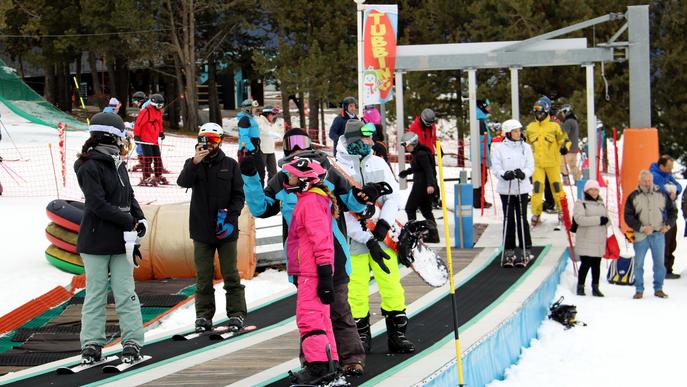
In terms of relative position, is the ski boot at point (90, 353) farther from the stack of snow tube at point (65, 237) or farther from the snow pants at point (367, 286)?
the stack of snow tube at point (65, 237)

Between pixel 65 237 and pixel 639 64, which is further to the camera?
pixel 639 64

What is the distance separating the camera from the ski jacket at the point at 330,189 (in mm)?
7570

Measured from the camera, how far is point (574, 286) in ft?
45.2

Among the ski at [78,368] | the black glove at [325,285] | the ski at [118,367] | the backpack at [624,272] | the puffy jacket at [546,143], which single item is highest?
the puffy jacket at [546,143]

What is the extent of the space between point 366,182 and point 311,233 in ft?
4.63

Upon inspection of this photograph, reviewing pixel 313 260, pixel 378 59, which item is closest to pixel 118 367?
pixel 313 260

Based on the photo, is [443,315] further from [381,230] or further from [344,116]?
[344,116]

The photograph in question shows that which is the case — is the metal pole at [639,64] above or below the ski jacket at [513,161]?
above

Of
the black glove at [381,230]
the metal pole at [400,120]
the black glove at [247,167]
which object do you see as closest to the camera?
the black glove at [247,167]

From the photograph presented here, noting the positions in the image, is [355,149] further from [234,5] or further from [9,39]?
[9,39]

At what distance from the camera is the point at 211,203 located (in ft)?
30.9

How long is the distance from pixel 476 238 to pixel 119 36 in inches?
999

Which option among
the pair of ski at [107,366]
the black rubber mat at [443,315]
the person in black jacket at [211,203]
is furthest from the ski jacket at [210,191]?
the black rubber mat at [443,315]

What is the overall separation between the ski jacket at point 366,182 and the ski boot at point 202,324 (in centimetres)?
204
